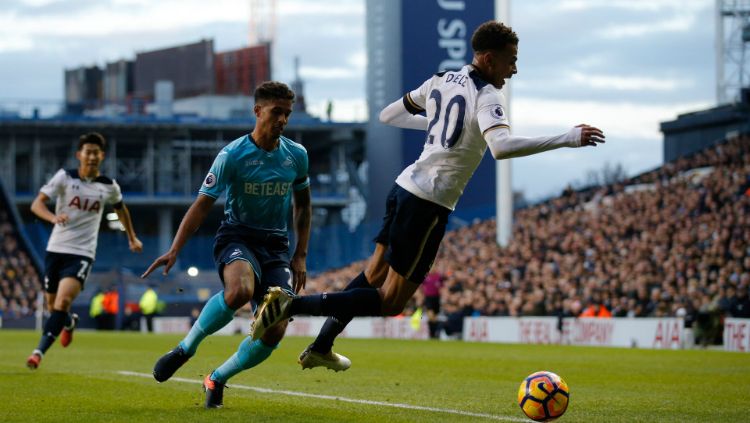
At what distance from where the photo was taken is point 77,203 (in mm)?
14016

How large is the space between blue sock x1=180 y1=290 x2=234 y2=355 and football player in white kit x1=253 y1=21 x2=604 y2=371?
0.73 m

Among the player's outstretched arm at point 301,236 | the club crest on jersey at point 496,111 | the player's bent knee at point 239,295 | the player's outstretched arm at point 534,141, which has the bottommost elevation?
the player's bent knee at point 239,295

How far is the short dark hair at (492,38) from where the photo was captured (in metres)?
8.02

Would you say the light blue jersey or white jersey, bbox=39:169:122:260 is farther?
white jersey, bbox=39:169:122:260

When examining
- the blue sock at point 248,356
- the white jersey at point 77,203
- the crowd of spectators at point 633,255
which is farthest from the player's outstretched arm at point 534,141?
the crowd of spectators at point 633,255

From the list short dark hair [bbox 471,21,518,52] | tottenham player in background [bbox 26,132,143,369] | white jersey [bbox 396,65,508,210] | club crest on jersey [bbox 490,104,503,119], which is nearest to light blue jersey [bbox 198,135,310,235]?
white jersey [bbox 396,65,508,210]

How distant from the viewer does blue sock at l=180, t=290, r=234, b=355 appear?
8664 mm

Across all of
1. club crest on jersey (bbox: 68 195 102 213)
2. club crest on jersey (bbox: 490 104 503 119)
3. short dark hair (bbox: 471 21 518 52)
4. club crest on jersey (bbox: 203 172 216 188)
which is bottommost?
club crest on jersey (bbox: 68 195 102 213)

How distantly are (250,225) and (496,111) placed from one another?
7.39 ft

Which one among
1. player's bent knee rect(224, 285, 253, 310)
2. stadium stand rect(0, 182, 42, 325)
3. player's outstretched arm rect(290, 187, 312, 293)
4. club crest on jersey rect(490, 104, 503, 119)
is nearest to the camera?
club crest on jersey rect(490, 104, 503, 119)

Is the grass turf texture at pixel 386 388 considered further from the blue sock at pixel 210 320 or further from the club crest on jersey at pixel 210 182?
the club crest on jersey at pixel 210 182

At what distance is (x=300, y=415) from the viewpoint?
329 inches

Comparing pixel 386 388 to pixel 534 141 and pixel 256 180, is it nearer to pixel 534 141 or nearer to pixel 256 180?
pixel 256 180

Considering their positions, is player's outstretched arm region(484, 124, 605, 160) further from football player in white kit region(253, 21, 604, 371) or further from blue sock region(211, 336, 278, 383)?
blue sock region(211, 336, 278, 383)
